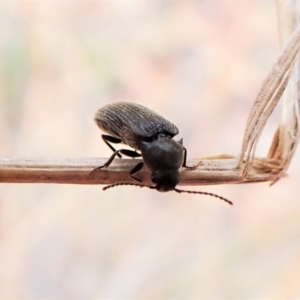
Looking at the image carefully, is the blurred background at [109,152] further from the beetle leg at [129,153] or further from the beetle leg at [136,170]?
the beetle leg at [136,170]

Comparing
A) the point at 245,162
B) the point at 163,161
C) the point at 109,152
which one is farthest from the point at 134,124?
the point at 109,152

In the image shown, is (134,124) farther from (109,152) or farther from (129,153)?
(109,152)

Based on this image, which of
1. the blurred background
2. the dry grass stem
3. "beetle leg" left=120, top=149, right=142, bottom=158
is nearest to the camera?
the dry grass stem

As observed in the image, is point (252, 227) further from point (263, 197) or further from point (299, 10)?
point (299, 10)

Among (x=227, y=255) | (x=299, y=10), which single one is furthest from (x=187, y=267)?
(x=299, y=10)

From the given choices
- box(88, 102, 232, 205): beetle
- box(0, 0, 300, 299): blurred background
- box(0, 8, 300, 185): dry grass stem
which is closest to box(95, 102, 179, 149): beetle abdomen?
box(88, 102, 232, 205): beetle

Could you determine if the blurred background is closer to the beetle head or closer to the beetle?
the beetle
